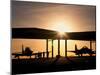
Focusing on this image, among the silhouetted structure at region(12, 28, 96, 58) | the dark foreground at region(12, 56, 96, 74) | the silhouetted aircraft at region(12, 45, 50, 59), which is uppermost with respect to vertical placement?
the silhouetted structure at region(12, 28, 96, 58)

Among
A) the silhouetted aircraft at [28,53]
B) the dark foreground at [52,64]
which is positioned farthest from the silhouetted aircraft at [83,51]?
the silhouetted aircraft at [28,53]

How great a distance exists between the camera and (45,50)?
3566 millimetres

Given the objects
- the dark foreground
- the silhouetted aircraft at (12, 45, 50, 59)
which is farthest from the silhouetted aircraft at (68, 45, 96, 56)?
the silhouetted aircraft at (12, 45, 50, 59)

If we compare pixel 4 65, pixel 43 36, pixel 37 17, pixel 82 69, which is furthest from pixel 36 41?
pixel 82 69

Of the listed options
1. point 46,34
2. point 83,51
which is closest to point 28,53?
point 46,34

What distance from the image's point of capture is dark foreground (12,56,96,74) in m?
3.44

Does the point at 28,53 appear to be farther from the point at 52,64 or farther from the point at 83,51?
the point at 83,51

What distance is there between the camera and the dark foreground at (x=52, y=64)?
344 centimetres

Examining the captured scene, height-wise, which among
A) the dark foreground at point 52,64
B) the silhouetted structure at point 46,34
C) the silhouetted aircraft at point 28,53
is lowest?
the dark foreground at point 52,64

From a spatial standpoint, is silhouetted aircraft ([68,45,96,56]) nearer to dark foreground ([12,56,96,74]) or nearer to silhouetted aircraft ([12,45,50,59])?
dark foreground ([12,56,96,74])

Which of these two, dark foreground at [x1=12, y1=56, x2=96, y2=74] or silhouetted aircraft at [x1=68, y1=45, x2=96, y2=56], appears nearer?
dark foreground at [x1=12, y1=56, x2=96, y2=74]

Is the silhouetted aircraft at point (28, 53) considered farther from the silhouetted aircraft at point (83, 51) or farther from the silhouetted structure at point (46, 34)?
the silhouetted aircraft at point (83, 51)

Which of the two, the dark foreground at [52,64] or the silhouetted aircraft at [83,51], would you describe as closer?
the dark foreground at [52,64]

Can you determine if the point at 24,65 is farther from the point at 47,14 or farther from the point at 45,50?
the point at 47,14
